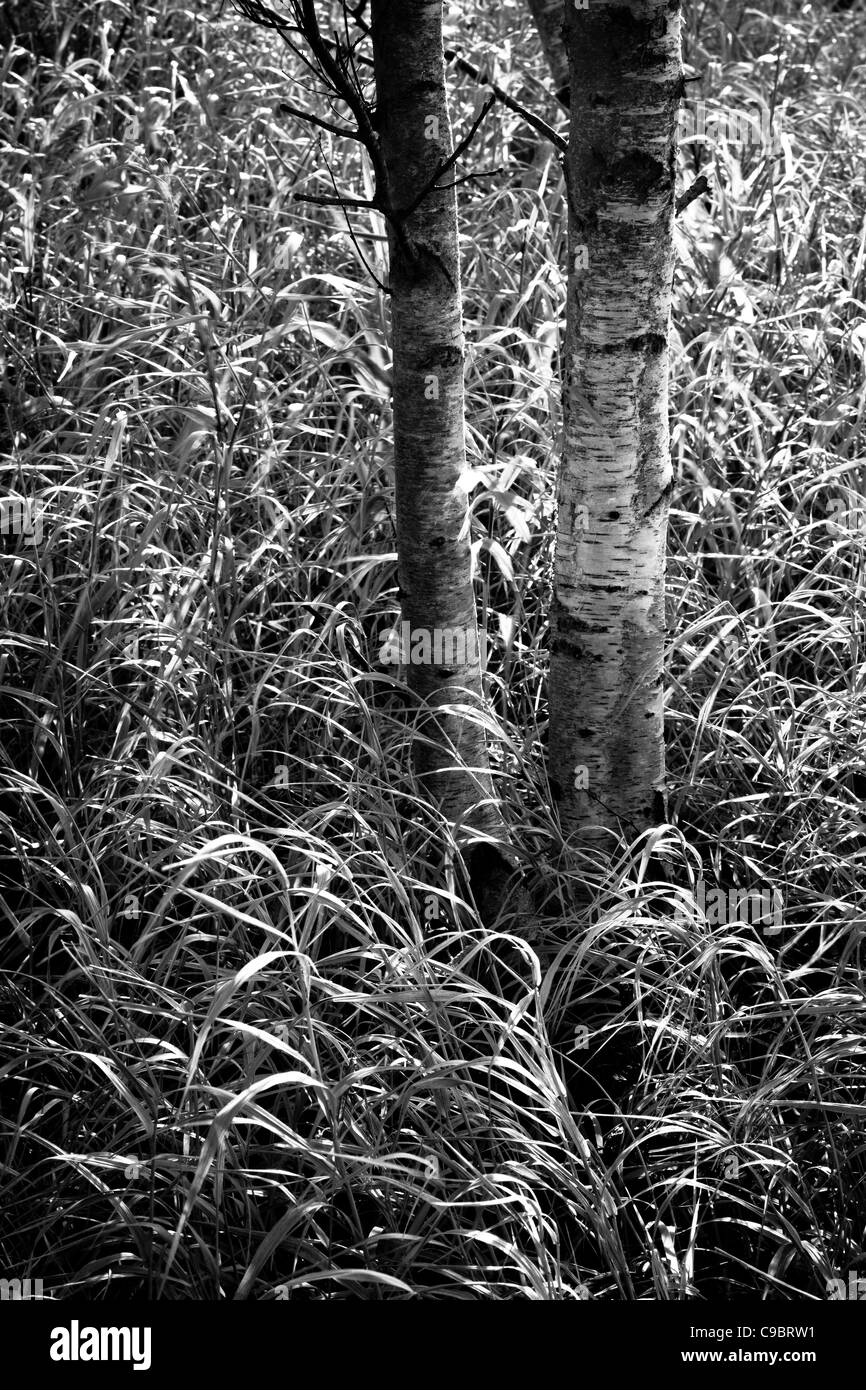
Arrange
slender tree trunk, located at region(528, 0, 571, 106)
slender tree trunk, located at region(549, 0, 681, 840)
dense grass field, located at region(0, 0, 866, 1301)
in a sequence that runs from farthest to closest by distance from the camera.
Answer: slender tree trunk, located at region(528, 0, 571, 106), slender tree trunk, located at region(549, 0, 681, 840), dense grass field, located at region(0, 0, 866, 1301)

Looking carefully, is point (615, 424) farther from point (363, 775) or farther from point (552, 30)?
point (552, 30)

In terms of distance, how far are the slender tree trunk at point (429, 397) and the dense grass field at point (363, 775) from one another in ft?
0.36

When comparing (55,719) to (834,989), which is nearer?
(834,989)

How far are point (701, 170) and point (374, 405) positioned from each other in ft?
4.47

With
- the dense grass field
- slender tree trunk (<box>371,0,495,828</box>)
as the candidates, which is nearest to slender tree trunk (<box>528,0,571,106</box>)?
the dense grass field

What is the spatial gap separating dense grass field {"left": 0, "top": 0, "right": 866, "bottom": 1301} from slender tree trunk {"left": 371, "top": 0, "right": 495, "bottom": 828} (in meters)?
0.11

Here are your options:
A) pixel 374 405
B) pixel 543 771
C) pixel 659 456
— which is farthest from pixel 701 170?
pixel 543 771

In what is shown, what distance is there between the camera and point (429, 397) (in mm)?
2039

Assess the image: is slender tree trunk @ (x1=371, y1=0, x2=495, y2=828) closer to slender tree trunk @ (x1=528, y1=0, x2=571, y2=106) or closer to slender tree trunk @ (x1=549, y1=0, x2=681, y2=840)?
slender tree trunk @ (x1=549, y1=0, x2=681, y2=840)

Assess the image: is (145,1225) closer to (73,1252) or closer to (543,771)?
(73,1252)

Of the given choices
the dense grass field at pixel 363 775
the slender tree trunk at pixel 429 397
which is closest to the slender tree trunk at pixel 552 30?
the dense grass field at pixel 363 775

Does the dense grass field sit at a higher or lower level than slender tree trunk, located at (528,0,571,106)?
lower

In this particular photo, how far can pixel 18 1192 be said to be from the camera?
178 cm

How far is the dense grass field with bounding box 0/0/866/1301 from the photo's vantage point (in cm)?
167
